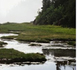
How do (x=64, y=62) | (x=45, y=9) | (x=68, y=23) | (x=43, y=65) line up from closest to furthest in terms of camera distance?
1. (x=43, y=65)
2. (x=64, y=62)
3. (x=68, y=23)
4. (x=45, y=9)

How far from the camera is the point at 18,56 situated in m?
30.0

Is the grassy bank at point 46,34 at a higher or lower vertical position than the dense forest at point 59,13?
lower

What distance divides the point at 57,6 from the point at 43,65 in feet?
391

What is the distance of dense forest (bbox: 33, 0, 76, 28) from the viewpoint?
109 metres

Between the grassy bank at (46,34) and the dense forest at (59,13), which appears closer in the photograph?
the grassy bank at (46,34)

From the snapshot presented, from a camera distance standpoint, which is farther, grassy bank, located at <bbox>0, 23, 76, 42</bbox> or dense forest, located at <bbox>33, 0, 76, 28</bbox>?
dense forest, located at <bbox>33, 0, 76, 28</bbox>

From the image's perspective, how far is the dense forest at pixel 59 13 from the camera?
109469 mm

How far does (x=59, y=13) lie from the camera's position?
131m

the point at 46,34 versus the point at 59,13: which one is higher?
the point at 59,13

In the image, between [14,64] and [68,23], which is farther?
[68,23]

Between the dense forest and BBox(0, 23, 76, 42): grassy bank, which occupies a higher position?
the dense forest

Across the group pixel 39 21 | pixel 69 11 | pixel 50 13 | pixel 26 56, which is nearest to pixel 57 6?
pixel 50 13

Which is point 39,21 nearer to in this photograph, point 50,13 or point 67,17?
point 50,13

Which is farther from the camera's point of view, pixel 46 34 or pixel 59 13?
pixel 59 13
